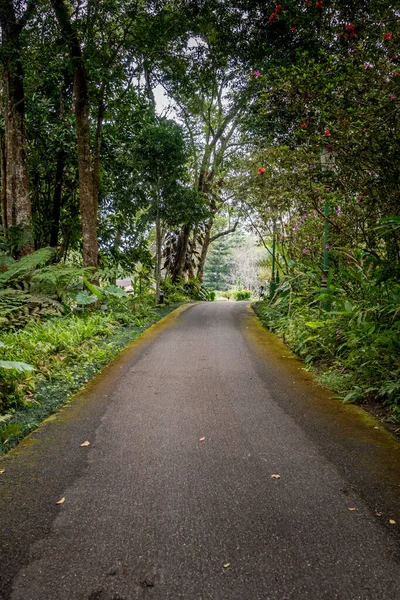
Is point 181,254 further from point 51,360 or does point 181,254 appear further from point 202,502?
point 202,502

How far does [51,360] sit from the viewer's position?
3863mm

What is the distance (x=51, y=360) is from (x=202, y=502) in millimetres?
2807

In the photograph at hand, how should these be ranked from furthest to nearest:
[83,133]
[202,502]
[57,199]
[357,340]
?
1. [57,199]
2. [83,133]
3. [357,340]
4. [202,502]

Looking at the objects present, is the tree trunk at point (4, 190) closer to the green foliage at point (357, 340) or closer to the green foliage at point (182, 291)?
the green foliage at point (357, 340)

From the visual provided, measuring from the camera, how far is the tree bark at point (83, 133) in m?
5.84

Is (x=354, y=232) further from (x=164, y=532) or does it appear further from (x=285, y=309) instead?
(x=164, y=532)

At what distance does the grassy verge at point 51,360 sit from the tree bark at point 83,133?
169 centimetres

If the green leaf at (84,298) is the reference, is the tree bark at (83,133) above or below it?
above

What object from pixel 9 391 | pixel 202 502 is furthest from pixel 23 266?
Result: pixel 202 502

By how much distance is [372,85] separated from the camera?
308 cm

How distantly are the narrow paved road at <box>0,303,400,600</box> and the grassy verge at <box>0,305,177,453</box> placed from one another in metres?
0.20

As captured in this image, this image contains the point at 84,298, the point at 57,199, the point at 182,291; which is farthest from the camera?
the point at 182,291

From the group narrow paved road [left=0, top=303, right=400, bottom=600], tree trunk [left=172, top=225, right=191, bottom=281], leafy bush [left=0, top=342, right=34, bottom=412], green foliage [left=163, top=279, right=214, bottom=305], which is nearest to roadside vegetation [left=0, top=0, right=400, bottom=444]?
leafy bush [left=0, top=342, right=34, bottom=412]

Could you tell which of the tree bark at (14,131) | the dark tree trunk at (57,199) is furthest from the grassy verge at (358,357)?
the dark tree trunk at (57,199)
